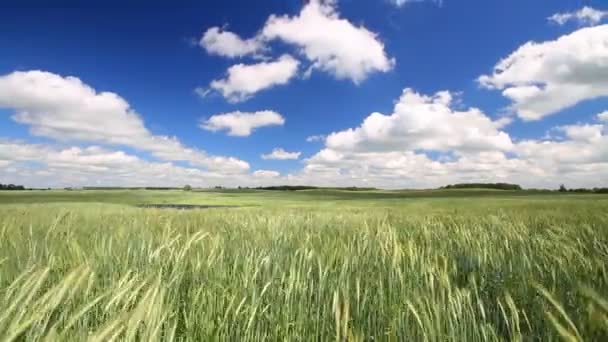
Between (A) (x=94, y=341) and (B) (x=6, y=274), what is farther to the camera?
(B) (x=6, y=274)

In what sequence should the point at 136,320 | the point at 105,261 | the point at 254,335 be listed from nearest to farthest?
the point at 136,320
the point at 254,335
the point at 105,261


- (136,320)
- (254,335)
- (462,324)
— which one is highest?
(136,320)

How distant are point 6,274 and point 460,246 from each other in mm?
3982

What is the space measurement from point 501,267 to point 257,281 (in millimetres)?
1904

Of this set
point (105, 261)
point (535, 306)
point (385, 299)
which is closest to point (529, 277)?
point (535, 306)

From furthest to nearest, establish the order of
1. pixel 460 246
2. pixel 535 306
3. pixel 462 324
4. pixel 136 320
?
pixel 460 246
pixel 535 306
pixel 462 324
pixel 136 320

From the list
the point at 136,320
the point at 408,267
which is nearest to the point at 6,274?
the point at 136,320

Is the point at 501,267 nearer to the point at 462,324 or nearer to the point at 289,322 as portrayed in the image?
the point at 462,324

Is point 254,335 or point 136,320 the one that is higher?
point 136,320

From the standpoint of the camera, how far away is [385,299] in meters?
2.38

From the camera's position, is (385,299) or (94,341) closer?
(94,341)

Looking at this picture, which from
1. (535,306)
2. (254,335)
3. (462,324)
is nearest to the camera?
(462,324)

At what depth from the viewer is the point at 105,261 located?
282cm

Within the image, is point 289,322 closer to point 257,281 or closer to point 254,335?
point 254,335
